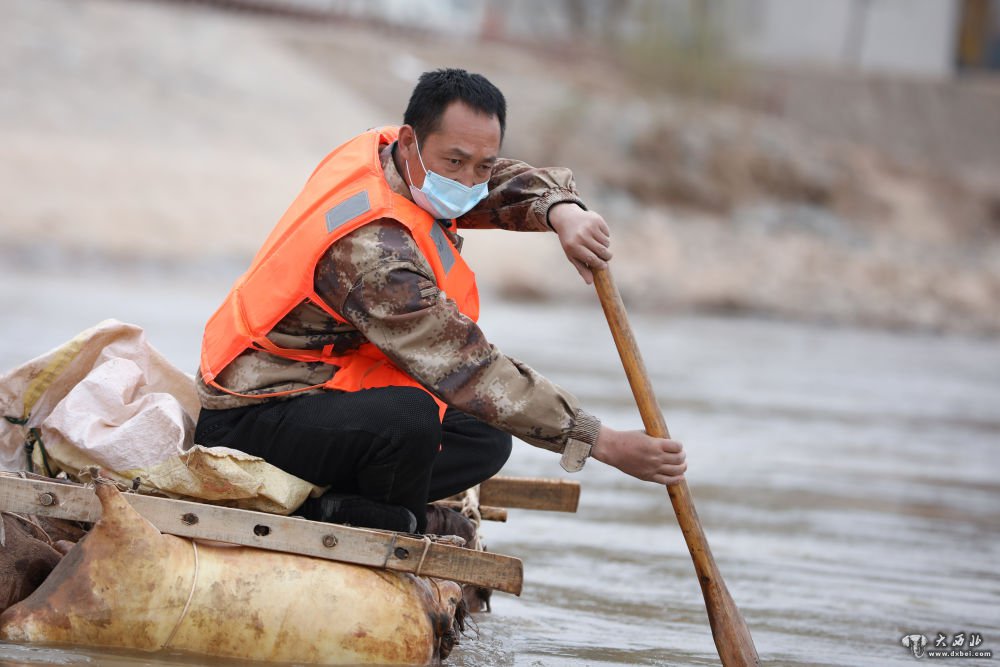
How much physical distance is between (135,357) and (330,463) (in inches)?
31.8

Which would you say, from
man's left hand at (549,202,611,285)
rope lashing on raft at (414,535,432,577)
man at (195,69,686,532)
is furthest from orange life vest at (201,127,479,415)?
rope lashing on raft at (414,535,432,577)

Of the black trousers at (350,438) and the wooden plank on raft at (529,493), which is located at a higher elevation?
the wooden plank on raft at (529,493)

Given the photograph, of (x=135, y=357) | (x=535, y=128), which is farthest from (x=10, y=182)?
(x=135, y=357)

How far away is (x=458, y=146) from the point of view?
347 centimetres

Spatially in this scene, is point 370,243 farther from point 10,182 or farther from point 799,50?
point 799,50

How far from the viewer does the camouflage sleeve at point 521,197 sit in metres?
3.88

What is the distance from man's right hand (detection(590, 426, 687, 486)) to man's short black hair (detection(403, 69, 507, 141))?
2.69 ft

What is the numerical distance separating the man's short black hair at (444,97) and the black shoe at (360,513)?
37.8 inches

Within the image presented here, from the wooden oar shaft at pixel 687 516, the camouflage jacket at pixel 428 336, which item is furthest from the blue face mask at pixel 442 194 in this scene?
the wooden oar shaft at pixel 687 516

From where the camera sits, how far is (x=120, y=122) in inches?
840

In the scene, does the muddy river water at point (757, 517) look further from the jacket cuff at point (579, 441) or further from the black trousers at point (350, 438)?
the jacket cuff at point (579, 441)

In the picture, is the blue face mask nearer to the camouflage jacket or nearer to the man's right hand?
the camouflage jacket

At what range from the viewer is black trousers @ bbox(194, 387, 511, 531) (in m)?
3.46

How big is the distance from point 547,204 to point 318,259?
761 mm
